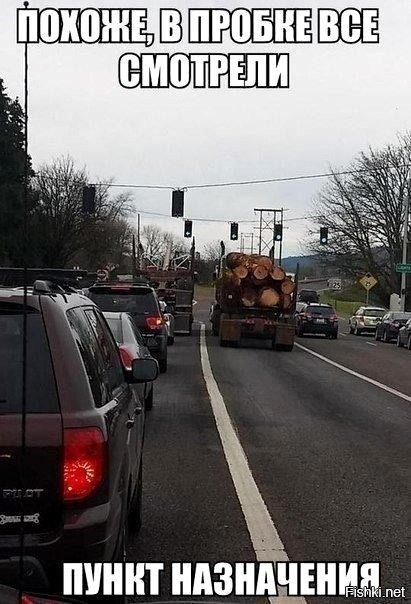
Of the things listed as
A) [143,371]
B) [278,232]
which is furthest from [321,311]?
[143,371]

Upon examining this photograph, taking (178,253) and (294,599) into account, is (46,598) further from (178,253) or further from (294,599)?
(178,253)

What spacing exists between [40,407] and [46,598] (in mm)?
1141

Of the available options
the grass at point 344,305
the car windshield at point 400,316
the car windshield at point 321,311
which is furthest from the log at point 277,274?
the grass at point 344,305

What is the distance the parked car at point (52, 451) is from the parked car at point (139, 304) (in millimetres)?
13276

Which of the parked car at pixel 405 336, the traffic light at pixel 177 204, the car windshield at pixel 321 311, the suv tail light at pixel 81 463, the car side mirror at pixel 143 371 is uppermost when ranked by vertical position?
the traffic light at pixel 177 204

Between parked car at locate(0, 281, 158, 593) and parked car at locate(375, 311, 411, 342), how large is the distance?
35.8m

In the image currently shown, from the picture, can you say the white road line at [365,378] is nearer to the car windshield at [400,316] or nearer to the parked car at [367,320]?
the car windshield at [400,316]

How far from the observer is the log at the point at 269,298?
2977 cm

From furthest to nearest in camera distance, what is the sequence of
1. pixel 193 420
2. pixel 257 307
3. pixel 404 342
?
pixel 404 342 < pixel 257 307 < pixel 193 420

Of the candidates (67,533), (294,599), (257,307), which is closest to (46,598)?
(67,533)

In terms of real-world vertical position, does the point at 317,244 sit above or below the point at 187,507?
above

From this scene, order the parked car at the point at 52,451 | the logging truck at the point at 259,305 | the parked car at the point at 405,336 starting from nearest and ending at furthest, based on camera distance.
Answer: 1. the parked car at the point at 52,451
2. the logging truck at the point at 259,305
3. the parked car at the point at 405,336

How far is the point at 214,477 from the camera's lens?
873 cm

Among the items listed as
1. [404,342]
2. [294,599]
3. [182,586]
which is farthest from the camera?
[404,342]
